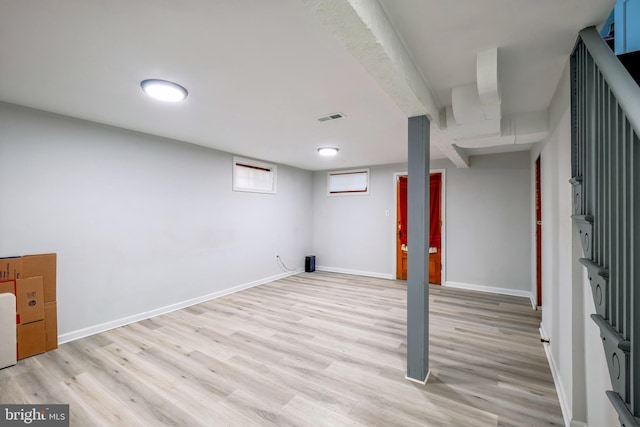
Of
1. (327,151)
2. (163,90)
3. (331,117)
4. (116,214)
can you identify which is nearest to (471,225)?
(327,151)

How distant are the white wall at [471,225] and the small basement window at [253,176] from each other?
1.85m

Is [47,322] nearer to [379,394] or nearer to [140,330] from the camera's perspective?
[140,330]

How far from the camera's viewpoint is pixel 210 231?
14.7 ft

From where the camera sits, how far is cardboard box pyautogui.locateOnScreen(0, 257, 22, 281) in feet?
8.29

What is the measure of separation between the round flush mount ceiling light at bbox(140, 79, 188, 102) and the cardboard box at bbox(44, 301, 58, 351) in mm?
2451

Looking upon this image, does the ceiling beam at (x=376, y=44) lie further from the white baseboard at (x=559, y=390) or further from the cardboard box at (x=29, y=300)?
the cardboard box at (x=29, y=300)

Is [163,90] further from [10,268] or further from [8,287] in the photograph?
[8,287]

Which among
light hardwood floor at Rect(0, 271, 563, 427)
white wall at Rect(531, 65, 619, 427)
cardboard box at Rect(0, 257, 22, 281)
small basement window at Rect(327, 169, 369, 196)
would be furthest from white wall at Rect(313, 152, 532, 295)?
cardboard box at Rect(0, 257, 22, 281)

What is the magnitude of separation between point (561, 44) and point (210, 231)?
181 inches

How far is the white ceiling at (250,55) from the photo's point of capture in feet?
4.66

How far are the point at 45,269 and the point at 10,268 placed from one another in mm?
246

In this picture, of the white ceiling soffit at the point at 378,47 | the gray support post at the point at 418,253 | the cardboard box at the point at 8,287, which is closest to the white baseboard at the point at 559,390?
the gray support post at the point at 418,253

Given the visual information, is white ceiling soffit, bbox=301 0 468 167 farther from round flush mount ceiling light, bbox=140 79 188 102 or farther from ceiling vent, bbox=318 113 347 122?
round flush mount ceiling light, bbox=140 79 188 102

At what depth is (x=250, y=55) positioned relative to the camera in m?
1.82
